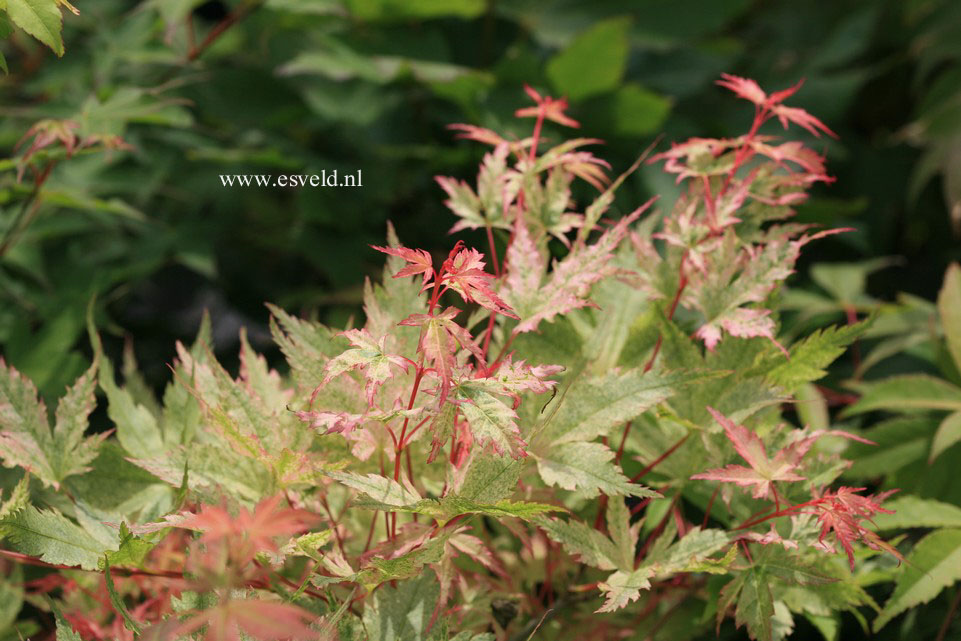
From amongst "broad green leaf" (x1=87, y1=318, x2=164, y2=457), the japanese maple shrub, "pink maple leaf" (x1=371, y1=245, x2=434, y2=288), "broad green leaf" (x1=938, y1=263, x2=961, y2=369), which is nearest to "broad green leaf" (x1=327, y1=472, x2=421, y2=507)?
the japanese maple shrub

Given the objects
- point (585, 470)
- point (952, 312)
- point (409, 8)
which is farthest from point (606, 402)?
point (409, 8)

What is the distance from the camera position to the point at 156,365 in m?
1.06

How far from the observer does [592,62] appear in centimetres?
101

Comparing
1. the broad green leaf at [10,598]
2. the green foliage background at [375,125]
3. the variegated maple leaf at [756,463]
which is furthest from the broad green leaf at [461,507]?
the green foliage background at [375,125]

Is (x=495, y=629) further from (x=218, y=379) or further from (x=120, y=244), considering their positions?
(x=120, y=244)

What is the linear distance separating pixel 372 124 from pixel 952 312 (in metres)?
0.74

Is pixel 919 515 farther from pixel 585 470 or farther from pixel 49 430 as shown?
pixel 49 430

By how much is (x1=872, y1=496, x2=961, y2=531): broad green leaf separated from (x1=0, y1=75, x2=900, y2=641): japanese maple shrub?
44 mm

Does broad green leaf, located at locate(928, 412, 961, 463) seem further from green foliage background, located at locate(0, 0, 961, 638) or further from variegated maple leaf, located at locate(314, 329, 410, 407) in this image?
variegated maple leaf, located at locate(314, 329, 410, 407)

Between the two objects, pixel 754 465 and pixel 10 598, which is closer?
pixel 754 465

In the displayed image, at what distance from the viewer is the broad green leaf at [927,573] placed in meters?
0.51

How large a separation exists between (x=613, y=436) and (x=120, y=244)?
79cm

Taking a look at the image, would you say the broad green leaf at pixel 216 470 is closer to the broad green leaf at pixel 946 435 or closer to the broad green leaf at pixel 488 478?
the broad green leaf at pixel 488 478

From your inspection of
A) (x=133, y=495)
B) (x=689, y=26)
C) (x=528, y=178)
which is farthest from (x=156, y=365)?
(x=689, y=26)
